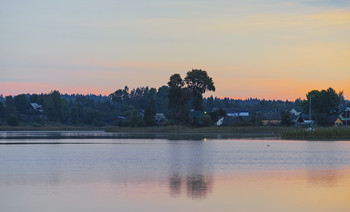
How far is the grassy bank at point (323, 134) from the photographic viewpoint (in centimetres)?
8200

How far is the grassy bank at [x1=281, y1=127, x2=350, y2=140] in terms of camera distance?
8200 centimetres

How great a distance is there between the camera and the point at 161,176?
99.9 feet

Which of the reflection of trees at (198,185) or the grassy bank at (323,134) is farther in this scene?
the grassy bank at (323,134)

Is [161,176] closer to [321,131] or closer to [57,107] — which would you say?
[321,131]

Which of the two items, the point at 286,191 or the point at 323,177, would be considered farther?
the point at 323,177

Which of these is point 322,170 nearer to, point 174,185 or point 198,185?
point 198,185

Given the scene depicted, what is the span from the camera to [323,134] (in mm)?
81688

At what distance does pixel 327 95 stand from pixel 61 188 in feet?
441

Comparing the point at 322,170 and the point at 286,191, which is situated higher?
the point at 322,170

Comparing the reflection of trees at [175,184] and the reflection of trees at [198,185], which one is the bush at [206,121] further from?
the reflection of trees at [175,184]

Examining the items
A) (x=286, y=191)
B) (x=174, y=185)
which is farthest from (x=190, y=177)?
(x=286, y=191)

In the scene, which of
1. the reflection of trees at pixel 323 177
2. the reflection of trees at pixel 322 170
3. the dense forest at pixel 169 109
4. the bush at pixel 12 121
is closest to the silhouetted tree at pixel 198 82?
the dense forest at pixel 169 109

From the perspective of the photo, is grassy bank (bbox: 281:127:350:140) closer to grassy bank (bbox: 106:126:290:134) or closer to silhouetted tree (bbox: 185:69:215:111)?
grassy bank (bbox: 106:126:290:134)

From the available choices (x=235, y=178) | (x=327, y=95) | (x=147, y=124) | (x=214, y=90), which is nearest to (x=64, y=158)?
(x=235, y=178)
